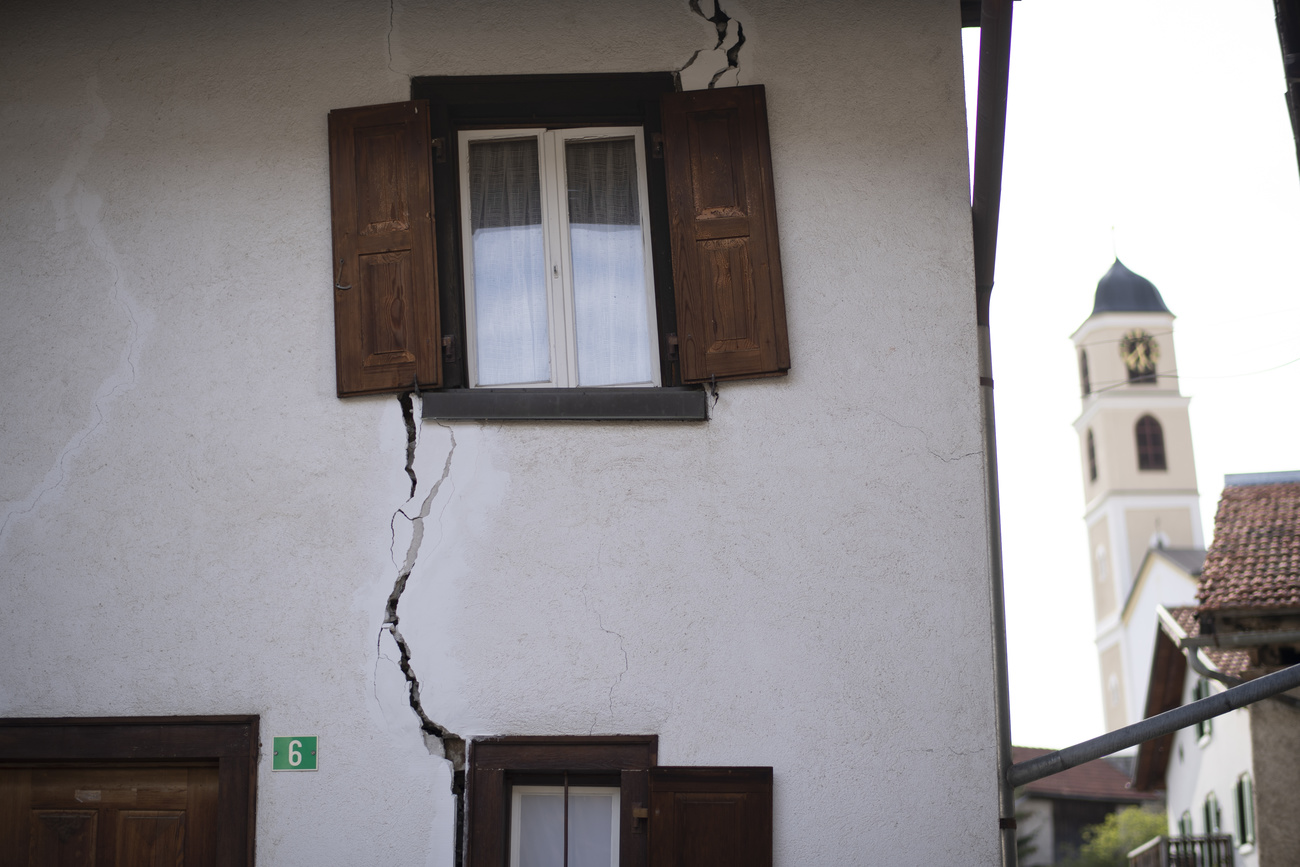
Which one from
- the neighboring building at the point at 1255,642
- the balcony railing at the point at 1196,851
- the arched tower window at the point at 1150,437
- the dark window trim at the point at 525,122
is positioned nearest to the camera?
the dark window trim at the point at 525,122

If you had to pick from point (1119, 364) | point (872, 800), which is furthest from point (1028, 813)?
point (872, 800)

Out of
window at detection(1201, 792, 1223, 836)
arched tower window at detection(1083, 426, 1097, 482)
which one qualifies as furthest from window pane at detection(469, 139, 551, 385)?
arched tower window at detection(1083, 426, 1097, 482)

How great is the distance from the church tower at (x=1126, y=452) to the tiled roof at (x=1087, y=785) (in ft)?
31.3

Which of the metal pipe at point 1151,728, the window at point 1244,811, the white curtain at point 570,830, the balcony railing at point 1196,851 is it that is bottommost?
the balcony railing at point 1196,851

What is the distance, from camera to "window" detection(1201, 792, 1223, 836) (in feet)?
62.6

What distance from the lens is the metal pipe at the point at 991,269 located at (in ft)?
16.0

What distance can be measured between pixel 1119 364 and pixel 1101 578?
10.8 meters

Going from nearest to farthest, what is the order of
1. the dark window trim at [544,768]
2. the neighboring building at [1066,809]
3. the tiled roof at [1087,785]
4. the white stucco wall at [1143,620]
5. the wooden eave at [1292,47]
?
the dark window trim at [544,768], the wooden eave at [1292,47], the neighboring building at [1066,809], the tiled roof at [1087,785], the white stucco wall at [1143,620]

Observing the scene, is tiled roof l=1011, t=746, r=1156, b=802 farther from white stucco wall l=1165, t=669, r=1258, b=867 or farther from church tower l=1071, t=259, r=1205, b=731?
white stucco wall l=1165, t=669, r=1258, b=867

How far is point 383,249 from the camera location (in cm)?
515

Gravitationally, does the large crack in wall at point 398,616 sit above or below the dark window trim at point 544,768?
above

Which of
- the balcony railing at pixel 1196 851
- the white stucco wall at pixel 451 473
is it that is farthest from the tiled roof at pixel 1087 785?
the white stucco wall at pixel 451 473

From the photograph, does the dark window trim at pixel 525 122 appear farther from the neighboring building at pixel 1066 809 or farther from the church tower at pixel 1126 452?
the church tower at pixel 1126 452

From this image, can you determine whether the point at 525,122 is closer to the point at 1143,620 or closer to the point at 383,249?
the point at 383,249
